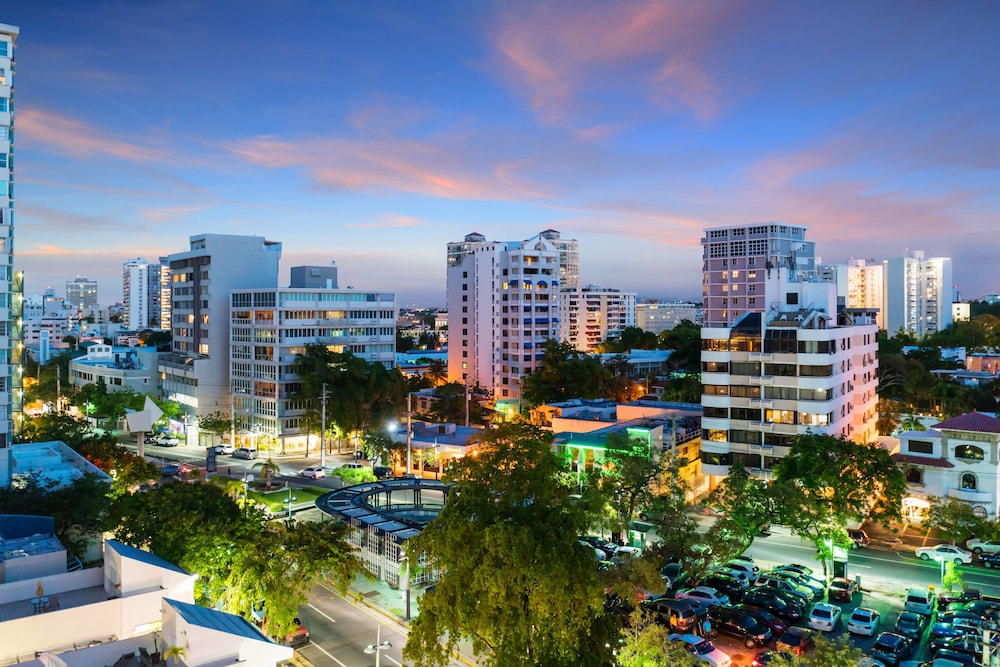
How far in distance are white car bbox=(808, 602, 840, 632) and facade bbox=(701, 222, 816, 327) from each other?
79.6 meters

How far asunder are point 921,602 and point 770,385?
60.4ft

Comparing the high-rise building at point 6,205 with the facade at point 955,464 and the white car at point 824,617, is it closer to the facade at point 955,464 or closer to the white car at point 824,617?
the white car at point 824,617

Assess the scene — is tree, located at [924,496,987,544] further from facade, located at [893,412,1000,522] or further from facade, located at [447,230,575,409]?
facade, located at [447,230,575,409]

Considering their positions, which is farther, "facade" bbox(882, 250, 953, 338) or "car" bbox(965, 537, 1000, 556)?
"facade" bbox(882, 250, 953, 338)

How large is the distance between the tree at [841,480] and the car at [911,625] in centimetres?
497

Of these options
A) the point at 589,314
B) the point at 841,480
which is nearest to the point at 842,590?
the point at 841,480

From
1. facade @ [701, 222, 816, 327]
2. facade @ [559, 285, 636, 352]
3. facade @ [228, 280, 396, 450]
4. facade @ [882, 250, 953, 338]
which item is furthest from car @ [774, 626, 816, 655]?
facade @ [882, 250, 953, 338]

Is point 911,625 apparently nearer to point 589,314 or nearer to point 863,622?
point 863,622

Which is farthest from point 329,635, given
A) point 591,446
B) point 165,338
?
point 165,338

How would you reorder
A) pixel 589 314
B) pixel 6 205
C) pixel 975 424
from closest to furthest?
pixel 6 205
pixel 975 424
pixel 589 314

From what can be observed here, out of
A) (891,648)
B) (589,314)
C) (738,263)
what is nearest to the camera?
(891,648)

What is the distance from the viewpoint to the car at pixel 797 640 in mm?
25875

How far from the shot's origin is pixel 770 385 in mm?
46625

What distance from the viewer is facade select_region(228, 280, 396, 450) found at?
220ft
